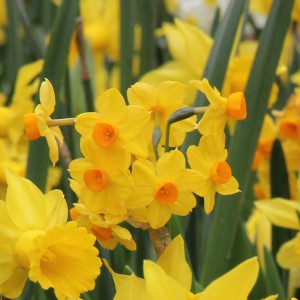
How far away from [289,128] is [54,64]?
415mm

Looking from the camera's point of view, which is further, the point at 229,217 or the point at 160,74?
the point at 160,74

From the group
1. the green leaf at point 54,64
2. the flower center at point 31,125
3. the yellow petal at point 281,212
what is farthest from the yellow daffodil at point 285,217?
the flower center at point 31,125

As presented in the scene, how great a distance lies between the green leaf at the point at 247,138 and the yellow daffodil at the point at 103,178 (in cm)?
44

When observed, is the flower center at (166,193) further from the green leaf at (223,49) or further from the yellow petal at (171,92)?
the green leaf at (223,49)

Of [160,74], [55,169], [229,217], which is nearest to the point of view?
[229,217]

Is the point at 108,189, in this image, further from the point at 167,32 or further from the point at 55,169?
the point at 167,32

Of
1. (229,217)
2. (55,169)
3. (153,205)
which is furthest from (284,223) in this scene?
(153,205)

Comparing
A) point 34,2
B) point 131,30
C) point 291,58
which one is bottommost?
point 291,58

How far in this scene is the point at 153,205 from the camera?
2.38 feet

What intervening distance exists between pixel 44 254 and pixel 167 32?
0.96m

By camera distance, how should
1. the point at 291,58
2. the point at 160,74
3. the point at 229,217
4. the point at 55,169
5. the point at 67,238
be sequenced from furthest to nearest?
the point at 291,58 → the point at 160,74 → the point at 55,169 → the point at 229,217 → the point at 67,238

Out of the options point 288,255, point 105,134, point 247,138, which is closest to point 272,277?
point 288,255

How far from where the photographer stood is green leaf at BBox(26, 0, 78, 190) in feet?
3.64

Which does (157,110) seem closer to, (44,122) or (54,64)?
(44,122)
